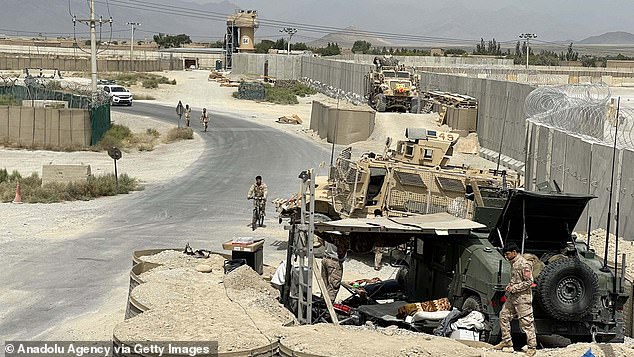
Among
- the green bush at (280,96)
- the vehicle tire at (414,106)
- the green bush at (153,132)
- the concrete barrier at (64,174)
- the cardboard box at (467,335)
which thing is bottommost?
the green bush at (153,132)

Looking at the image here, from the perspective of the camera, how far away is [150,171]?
35.1 meters

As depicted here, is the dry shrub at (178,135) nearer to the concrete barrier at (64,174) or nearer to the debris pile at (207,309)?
the concrete barrier at (64,174)

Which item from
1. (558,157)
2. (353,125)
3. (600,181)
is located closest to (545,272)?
(600,181)

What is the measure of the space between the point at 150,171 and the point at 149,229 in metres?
12.2

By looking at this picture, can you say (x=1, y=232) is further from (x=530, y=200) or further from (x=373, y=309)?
(x=530, y=200)

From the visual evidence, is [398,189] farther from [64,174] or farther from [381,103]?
[381,103]

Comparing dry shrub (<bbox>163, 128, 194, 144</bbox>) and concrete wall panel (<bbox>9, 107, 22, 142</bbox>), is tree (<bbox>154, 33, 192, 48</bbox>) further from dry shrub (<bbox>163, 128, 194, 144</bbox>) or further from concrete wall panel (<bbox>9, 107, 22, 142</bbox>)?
concrete wall panel (<bbox>9, 107, 22, 142</bbox>)

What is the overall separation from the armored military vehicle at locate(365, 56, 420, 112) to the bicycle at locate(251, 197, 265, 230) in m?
27.9

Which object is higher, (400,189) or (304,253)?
(304,253)

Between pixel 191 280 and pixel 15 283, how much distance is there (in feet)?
18.2

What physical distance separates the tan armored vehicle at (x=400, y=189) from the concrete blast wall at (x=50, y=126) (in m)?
22.4

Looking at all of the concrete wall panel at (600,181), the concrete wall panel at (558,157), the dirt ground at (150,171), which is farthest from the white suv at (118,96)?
the concrete wall panel at (600,181)

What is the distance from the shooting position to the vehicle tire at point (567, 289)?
10047 millimetres

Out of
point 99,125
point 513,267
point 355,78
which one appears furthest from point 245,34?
point 513,267
